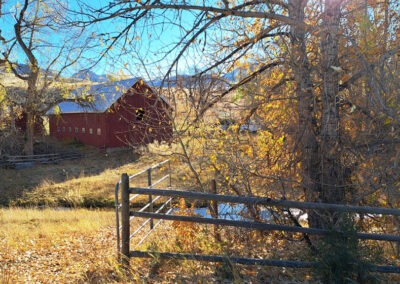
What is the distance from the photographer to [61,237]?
8344 millimetres

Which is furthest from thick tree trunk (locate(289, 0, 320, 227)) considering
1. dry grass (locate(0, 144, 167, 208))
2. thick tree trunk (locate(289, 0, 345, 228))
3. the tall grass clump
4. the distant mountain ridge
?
dry grass (locate(0, 144, 167, 208))

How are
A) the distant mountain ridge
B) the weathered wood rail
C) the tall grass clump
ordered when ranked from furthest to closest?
the weathered wood rail < the distant mountain ridge < the tall grass clump

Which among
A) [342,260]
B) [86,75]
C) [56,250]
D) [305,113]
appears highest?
[86,75]

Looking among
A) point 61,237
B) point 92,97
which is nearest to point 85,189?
point 92,97

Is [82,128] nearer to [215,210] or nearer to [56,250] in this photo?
[56,250]

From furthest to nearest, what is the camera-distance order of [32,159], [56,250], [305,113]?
[32,159], [56,250], [305,113]

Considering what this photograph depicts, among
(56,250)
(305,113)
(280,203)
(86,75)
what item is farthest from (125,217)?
(86,75)

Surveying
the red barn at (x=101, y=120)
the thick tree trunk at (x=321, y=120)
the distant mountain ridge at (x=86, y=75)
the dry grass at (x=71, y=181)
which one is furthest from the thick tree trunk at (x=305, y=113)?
the red barn at (x=101, y=120)

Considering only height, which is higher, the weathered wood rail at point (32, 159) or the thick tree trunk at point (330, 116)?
the thick tree trunk at point (330, 116)

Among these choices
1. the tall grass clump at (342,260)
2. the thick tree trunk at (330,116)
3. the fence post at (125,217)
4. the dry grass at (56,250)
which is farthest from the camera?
the dry grass at (56,250)

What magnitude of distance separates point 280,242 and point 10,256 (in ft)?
15.9

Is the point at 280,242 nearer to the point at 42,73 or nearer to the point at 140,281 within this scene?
the point at 140,281

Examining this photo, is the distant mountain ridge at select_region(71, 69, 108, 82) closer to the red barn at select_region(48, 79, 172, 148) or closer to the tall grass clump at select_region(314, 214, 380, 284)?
the tall grass clump at select_region(314, 214, 380, 284)

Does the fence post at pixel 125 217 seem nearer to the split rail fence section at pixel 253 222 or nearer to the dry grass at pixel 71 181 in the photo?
the split rail fence section at pixel 253 222
